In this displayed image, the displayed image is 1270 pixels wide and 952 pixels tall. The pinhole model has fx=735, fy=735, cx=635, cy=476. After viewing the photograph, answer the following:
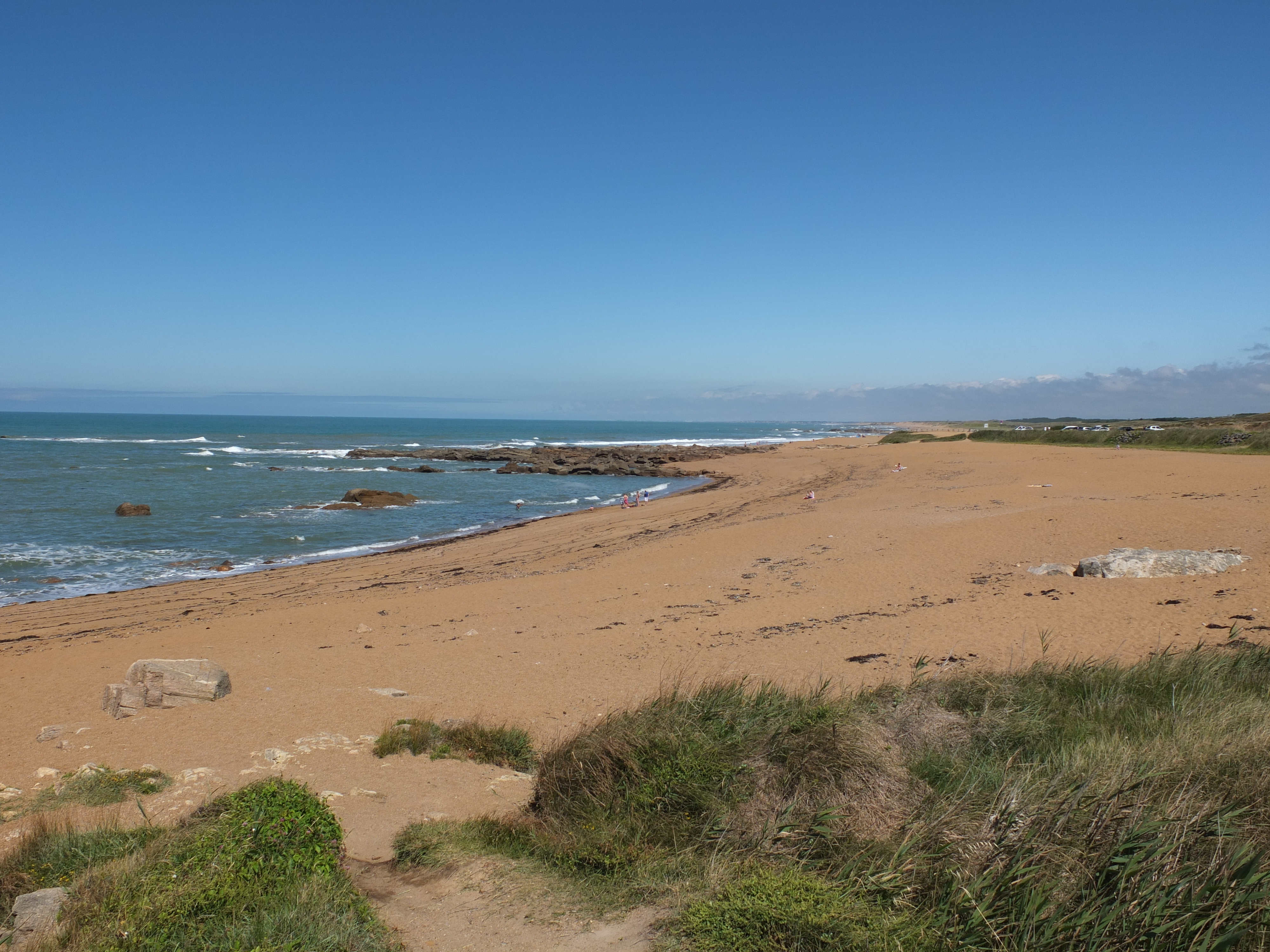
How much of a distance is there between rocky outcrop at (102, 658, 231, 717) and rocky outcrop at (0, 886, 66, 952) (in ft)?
15.2

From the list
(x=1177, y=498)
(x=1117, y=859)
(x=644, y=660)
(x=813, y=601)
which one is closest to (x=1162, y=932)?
(x=1117, y=859)

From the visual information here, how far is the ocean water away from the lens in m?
18.9

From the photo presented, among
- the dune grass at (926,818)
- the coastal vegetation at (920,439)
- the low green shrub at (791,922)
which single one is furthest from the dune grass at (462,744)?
the coastal vegetation at (920,439)

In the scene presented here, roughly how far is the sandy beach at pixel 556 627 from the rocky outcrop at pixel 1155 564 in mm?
277

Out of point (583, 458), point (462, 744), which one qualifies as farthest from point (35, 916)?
point (583, 458)

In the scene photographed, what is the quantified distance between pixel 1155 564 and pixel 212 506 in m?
30.6

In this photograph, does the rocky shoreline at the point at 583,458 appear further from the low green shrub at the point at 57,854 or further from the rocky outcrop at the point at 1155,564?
the low green shrub at the point at 57,854

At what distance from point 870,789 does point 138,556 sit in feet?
70.0

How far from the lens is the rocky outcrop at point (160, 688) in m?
7.79

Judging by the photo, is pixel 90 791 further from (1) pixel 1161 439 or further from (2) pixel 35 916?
(1) pixel 1161 439

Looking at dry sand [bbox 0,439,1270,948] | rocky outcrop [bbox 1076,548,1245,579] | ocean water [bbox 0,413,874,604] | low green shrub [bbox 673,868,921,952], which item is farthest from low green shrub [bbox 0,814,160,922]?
ocean water [bbox 0,413,874,604]

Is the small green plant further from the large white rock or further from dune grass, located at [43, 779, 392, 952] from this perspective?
the large white rock

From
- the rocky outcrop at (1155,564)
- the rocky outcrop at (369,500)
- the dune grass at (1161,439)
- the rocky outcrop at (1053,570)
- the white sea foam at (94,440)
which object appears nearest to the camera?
the rocky outcrop at (1155,564)

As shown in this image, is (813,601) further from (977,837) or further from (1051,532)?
(977,837)
